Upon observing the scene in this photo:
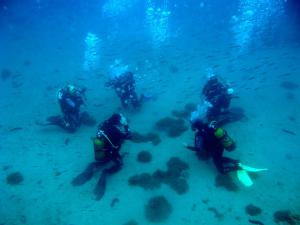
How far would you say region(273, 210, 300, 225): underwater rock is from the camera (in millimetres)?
6893

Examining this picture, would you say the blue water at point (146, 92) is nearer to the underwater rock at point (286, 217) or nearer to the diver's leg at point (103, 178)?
the underwater rock at point (286, 217)

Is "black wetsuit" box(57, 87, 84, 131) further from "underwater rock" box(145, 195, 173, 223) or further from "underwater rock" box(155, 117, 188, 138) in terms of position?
"underwater rock" box(145, 195, 173, 223)

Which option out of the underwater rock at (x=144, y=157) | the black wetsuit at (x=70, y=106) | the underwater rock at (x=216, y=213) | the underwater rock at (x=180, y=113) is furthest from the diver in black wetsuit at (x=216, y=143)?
the black wetsuit at (x=70, y=106)

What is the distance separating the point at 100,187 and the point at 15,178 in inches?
125

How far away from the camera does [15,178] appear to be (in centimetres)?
952

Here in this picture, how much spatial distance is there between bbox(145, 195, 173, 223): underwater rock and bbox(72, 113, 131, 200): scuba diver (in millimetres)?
1605

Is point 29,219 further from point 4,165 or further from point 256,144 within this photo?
point 256,144

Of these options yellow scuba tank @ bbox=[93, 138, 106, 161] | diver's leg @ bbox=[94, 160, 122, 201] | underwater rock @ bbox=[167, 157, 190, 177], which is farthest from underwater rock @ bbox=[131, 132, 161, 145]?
yellow scuba tank @ bbox=[93, 138, 106, 161]

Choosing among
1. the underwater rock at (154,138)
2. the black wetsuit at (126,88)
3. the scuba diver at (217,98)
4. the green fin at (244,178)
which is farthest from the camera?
the black wetsuit at (126,88)

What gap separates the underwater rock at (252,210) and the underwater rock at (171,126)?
4.06 metres

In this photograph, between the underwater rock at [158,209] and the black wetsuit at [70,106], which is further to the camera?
the black wetsuit at [70,106]

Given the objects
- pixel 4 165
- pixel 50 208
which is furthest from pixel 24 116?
pixel 50 208

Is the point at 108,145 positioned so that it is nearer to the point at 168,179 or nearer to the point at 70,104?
the point at 168,179

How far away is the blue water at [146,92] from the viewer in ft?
26.3
